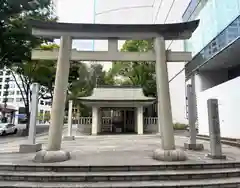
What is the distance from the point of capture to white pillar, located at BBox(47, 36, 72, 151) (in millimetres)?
5406

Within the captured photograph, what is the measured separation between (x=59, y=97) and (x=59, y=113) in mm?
442

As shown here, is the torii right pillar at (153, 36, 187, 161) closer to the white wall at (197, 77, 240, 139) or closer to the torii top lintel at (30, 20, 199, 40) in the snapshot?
the torii top lintel at (30, 20, 199, 40)

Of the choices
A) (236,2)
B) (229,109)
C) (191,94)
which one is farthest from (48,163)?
(236,2)

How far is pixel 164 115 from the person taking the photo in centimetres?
562

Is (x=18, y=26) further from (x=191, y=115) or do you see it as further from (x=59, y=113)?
(x=191, y=115)

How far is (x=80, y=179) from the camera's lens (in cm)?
433

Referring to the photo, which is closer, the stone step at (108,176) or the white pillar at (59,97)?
the stone step at (108,176)

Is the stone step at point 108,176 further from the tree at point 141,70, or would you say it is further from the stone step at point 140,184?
Result: the tree at point 141,70

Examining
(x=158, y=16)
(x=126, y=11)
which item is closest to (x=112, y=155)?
(x=158, y=16)

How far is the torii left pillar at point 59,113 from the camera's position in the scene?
5.21 m

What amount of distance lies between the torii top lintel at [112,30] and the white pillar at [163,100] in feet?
1.05

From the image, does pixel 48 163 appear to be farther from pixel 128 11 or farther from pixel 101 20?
pixel 128 11

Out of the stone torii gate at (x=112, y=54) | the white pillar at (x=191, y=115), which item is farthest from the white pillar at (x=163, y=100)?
the white pillar at (x=191, y=115)

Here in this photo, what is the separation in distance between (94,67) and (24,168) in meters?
27.4
